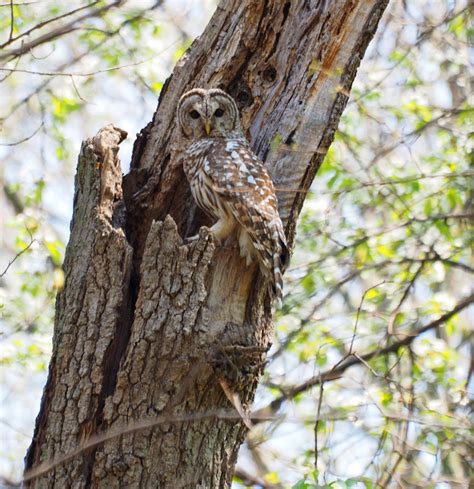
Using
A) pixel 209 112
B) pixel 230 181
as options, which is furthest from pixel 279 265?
pixel 209 112

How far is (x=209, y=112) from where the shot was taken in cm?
471

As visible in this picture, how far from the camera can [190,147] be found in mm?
4648

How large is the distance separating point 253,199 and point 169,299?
735 millimetres

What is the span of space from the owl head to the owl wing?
0.29m

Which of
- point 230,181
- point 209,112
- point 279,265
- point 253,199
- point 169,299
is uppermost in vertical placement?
point 209,112

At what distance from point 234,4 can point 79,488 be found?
2639 millimetres

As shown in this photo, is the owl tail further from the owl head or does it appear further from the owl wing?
the owl head

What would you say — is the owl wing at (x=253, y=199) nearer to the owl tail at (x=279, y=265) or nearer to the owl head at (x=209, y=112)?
the owl tail at (x=279, y=265)

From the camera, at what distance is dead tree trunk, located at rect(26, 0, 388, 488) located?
3676mm

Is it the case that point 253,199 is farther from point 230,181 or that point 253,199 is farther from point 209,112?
point 209,112

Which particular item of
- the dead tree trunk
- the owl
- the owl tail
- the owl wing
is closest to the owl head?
the owl

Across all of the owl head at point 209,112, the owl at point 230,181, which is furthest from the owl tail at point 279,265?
the owl head at point 209,112

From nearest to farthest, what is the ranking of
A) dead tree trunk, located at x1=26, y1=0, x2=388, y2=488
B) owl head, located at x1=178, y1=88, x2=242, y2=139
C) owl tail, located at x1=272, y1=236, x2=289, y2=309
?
dead tree trunk, located at x1=26, y1=0, x2=388, y2=488
owl tail, located at x1=272, y1=236, x2=289, y2=309
owl head, located at x1=178, y1=88, x2=242, y2=139

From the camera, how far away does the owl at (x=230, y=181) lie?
4.07m
